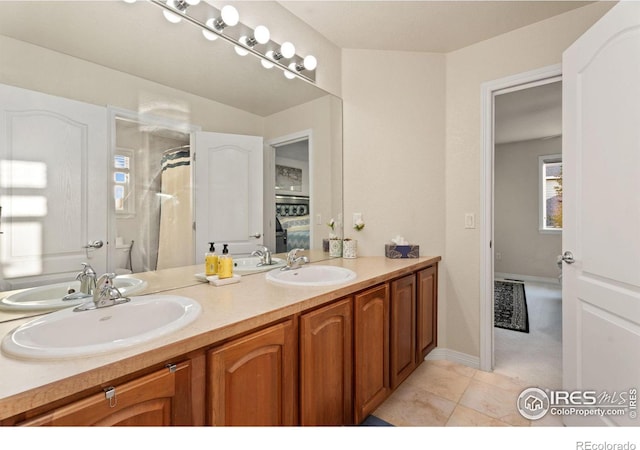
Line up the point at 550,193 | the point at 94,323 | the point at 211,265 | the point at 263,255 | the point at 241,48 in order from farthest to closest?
1. the point at 550,193
2. the point at 263,255
3. the point at 241,48
4. the point at 211,265
5. the point at 94,323

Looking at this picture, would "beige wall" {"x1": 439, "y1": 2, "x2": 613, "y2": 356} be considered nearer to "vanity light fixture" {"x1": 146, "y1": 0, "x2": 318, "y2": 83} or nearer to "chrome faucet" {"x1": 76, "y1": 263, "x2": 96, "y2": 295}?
"vanity light fixture" {"x1": 146, "y1": 0, "x2": 318, "y2": 83}

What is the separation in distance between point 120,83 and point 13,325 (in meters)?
0.94

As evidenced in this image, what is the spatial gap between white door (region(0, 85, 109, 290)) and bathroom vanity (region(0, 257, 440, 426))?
0.22 meters

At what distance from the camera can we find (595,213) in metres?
1.39

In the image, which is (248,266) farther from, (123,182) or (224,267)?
(123,182)

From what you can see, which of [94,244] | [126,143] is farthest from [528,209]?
[94,244]

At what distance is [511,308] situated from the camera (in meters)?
3.54

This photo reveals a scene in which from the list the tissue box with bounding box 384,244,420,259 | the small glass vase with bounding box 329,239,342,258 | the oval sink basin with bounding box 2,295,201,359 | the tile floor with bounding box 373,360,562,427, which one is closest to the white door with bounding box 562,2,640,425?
the tile floor with bounding box 373,360,562,427

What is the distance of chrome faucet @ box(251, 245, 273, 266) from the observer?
178 cm

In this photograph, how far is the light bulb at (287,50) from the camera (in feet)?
6.19

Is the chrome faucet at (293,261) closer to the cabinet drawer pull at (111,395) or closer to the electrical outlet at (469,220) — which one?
the cabinet drawer pull at (111,395)

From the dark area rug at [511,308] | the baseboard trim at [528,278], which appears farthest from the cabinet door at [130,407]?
the baseboard trim at [528,278]

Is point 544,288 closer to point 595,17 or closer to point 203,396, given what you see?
point 595,17

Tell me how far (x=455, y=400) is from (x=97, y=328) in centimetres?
190
